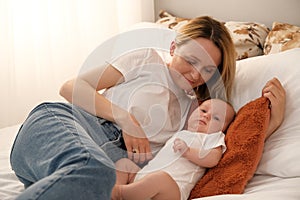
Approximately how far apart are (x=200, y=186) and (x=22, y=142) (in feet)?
1.48

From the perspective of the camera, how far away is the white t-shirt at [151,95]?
1419 mm

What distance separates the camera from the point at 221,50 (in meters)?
1.46

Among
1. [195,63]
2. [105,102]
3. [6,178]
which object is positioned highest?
[195,63]

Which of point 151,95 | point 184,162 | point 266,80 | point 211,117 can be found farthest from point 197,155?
point 266,80

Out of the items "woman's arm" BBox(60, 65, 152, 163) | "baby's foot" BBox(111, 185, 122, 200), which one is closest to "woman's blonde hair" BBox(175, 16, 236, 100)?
"woman's arm" BBox(60, 65, 152, 163)

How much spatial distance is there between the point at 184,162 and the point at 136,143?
16 centimetres

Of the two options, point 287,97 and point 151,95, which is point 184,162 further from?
point 287,97

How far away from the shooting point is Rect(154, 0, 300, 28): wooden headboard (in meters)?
1.92

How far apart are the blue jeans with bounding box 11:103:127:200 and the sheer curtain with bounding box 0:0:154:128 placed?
1.00 metres

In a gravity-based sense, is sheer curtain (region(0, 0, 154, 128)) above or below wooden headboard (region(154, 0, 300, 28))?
below

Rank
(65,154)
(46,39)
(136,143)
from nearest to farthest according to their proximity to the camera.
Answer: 1. (65,154)
2. (136,143)
3. (46,39)

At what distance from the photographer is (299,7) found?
1889 millimetres

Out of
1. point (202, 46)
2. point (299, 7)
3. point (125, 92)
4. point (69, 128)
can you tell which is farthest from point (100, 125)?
point (299, 7)

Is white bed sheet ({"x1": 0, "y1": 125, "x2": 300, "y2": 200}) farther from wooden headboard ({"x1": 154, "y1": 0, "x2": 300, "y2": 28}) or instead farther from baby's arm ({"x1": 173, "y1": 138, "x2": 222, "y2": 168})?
wooden headboard ({"x1": 154, "y1": 0, "x2": 300, "y2": 28})
